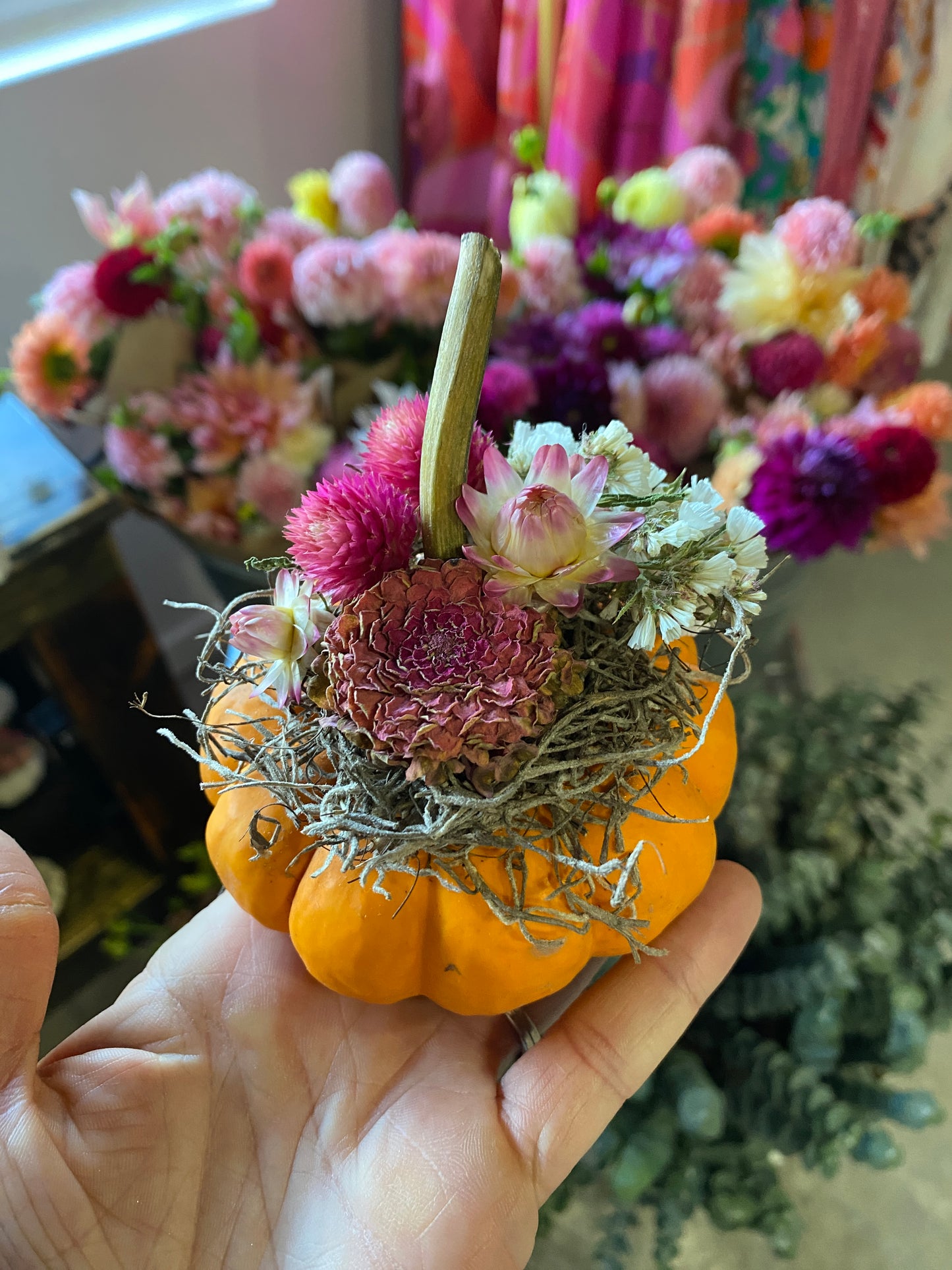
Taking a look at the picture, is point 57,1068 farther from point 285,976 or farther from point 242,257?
Result: point 242,257

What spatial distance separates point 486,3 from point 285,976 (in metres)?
1.15

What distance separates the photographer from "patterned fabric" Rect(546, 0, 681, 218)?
1021 millimetres

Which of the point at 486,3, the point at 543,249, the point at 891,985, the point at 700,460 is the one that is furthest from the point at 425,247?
the point at 891,985

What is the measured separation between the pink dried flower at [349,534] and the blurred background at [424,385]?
428mm

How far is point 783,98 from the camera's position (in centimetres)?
105

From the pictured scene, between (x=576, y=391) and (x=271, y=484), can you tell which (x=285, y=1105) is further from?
(x=576, y=391)

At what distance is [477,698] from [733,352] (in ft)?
1.79

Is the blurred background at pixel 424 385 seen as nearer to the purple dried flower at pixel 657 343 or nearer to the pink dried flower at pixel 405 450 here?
the purple dried flower at pixel 657 343

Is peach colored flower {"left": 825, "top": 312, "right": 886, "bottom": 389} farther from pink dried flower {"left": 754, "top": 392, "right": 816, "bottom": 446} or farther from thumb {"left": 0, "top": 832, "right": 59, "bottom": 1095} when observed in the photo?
thumb {"left": 0, "top": 832, "right": 59, "bottom": 1095}

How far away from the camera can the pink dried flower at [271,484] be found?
2.51ft

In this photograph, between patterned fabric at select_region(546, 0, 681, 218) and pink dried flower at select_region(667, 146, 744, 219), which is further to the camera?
patterned fabric at select_region(546, 0, 681, 218)

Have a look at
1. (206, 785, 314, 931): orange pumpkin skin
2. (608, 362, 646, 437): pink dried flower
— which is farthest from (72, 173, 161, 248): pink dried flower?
(206, 785, 314, 931): orange pumpkin skin

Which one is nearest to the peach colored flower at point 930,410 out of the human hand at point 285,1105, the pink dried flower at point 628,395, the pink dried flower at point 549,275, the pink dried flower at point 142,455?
the pink dried flower at point 628,395

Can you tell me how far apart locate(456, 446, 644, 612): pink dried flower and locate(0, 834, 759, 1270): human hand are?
0.31 meters
